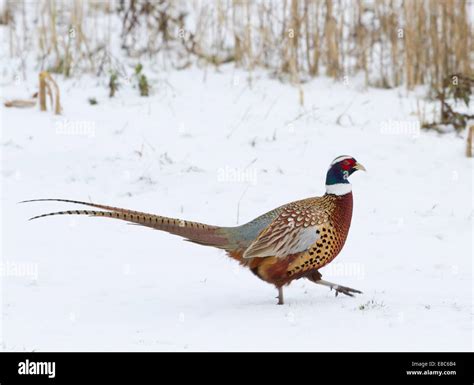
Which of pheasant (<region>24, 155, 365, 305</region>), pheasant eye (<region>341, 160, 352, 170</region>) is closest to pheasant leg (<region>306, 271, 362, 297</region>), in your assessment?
pheasant (<region>24, 155, 365, 305</region>)

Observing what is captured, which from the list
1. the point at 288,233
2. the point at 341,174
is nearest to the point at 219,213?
the point at 341,174

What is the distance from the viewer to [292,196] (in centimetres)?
831

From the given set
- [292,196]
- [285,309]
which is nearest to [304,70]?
[292,196]

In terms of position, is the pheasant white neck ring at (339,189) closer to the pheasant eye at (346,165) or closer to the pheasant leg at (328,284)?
the pheasant eye at (346,165)

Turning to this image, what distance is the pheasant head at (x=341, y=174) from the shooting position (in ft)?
19.0

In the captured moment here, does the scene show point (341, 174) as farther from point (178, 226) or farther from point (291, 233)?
point (178, 226)

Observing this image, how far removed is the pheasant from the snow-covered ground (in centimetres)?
27

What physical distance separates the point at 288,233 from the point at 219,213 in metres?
2.47

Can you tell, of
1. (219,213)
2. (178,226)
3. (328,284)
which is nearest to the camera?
(178,226)

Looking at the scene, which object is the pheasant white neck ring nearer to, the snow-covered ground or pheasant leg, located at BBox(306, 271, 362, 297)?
pheasant leg, located at BBox(306, 271, 362, 297)

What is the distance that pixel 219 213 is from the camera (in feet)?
26.3

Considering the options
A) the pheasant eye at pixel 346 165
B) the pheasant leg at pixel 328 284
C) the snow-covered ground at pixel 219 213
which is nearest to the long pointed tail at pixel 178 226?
the snow-covered ground at pixel 219 213

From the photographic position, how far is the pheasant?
18.3ft
